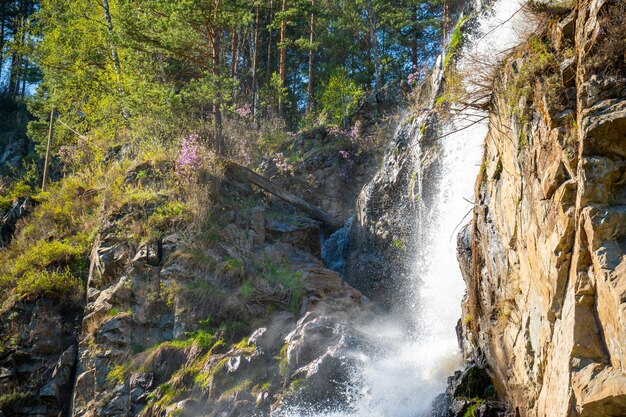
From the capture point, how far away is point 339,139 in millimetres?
19719

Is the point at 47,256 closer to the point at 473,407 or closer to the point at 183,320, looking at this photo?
the point at 183,320

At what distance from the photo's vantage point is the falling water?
9.09m

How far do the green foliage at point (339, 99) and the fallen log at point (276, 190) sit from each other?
16.2 feet

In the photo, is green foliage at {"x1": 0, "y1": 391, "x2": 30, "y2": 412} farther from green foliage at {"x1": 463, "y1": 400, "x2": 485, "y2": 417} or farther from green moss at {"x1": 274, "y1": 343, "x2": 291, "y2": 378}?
green foliage at {"x1": 463, "y1": 400, "x2": 485, "y2": 417}

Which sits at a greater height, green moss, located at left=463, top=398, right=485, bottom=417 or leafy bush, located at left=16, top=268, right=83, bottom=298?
leafy bush, located at left=16, top=268, right=83, bottom=298

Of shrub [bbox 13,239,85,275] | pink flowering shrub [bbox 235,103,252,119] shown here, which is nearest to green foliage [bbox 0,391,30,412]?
shrub [bbox 13,239,85,275]

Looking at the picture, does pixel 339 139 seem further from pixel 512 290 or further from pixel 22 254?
pixel 512 290

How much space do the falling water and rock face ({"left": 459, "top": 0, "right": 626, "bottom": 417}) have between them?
1021 millimetres

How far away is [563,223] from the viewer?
5.48 meters

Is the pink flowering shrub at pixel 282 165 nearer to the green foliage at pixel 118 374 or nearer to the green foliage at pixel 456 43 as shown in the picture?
the green foliage at pixel 456 43

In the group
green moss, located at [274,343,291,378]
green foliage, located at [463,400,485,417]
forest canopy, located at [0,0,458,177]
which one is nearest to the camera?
green foliage, located at [463,400,485,417]

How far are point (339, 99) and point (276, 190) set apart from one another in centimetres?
756

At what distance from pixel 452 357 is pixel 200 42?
39.6 feet

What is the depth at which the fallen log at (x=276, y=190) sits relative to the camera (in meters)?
15.7
